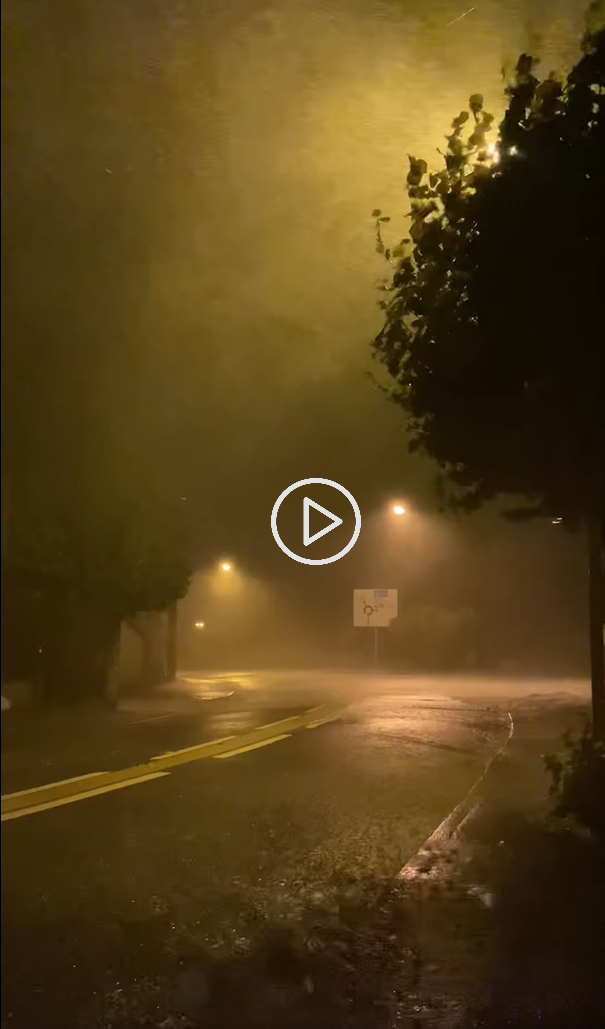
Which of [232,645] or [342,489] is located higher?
[342,489]

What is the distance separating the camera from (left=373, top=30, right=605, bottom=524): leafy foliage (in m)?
3.99

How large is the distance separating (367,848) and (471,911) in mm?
726

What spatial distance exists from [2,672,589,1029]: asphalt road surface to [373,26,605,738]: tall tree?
0.98m

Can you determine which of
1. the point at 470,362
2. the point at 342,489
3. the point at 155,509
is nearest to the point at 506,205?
the point at 470,362

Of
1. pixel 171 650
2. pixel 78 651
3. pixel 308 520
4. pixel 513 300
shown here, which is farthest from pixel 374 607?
pixel 513 300

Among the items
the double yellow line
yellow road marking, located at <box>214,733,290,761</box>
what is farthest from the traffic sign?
yellow road marking, located at <box>214,733,290,761</box>

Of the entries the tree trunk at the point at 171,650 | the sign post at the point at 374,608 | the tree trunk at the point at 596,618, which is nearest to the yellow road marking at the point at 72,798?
the tree trunk at the point at 171,650

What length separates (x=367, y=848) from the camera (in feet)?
13.5

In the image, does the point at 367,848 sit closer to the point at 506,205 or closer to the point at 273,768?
the point at 273,768

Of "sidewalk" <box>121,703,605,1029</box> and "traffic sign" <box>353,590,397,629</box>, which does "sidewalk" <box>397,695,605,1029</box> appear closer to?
"sidewalk" <box>121,703,605,1029</box>

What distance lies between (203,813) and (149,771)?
0.35 meters

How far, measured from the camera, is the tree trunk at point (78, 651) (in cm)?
268

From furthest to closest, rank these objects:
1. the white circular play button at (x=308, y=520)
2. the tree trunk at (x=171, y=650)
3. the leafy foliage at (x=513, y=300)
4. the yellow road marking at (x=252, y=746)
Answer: the yellow road marking at (x=252, y=746) → the leafy foliage at (x=513, y=300) → the white circular play button at (x=308, y=520) → the tree trunk at (x=171, y=650)

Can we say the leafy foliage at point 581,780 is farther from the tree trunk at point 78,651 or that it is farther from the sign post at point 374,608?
the tree trunk at point 78,651
